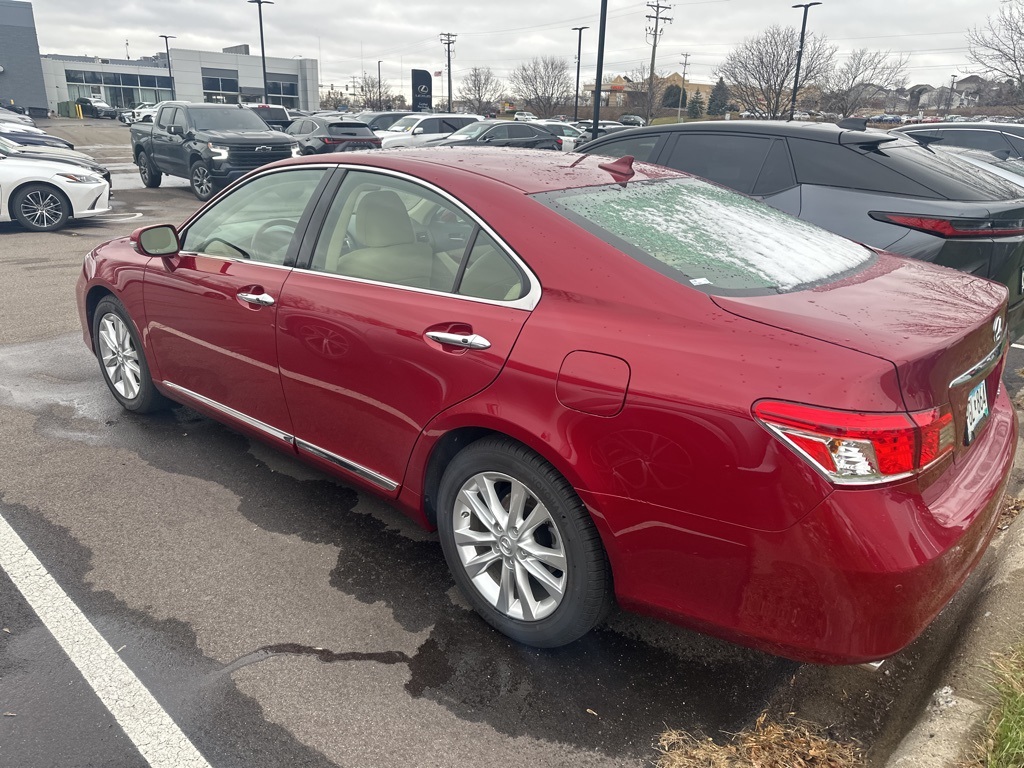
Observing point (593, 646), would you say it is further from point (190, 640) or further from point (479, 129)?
point (479, 129)

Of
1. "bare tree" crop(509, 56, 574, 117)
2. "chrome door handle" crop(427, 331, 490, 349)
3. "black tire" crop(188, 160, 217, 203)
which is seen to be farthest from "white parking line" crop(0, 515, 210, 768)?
"bare tree" crop(509, 56, 574, 117)

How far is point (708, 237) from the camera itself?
8.84ft

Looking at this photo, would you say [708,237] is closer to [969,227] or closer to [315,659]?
[315,659]

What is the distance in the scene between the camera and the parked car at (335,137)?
17094 millimetres

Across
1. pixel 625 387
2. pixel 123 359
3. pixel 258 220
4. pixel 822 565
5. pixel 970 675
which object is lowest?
pixel 970 675

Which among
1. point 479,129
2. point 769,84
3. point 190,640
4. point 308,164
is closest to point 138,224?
→ point 479,129

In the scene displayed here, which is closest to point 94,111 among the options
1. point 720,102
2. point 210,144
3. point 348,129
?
point 720,102

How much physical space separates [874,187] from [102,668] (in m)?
4.70

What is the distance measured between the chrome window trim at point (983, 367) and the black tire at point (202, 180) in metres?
14.3

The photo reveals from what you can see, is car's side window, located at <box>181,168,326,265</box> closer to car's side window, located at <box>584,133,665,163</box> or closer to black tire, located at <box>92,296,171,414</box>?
black tire, located at <box>92,296,171,414</box>

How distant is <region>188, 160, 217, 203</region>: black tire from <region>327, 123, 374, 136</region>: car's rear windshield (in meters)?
3.53

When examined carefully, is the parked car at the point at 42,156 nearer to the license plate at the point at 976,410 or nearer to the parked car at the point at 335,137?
the parked car at the point at 335,137

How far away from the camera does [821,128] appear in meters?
5.21

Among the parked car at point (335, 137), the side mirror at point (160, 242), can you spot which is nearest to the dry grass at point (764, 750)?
the side mirror at point (160, 242)
